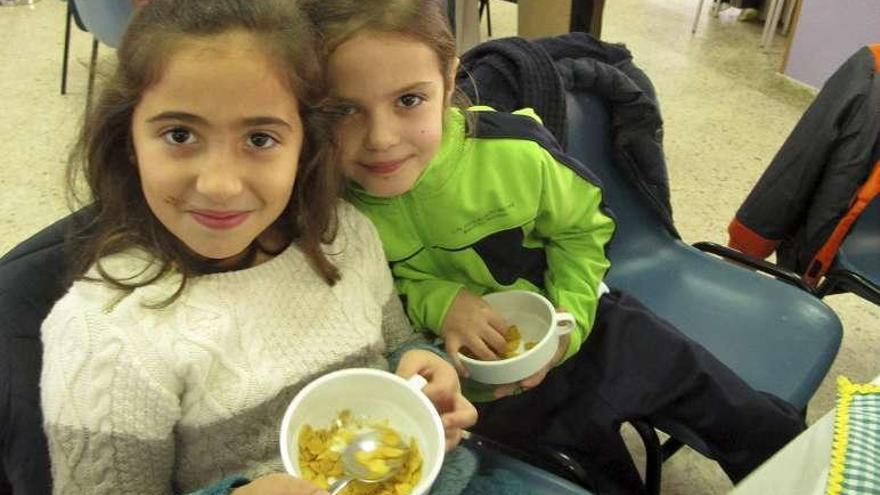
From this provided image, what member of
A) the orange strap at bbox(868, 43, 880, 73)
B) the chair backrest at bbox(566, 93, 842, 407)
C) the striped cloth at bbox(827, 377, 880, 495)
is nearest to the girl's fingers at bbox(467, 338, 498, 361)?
the striped cloth at bbox(827, 377, 880, 495)

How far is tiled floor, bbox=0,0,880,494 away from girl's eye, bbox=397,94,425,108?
110cm

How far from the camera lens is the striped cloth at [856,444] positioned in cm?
60

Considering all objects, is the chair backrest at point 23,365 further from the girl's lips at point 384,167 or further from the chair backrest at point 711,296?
the chair backrest at point 711,296

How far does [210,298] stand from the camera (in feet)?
2.68

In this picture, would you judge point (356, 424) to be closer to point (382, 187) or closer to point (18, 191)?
point (382, 187)

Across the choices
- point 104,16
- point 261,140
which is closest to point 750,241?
point 261,140

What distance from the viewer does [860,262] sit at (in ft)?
5.11

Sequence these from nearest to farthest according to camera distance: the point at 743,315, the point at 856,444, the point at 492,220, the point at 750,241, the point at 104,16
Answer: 1. the point at 856,444
2. the point at 492,220
3. the point at 743,315
4. the point at 750,241
5. the point at 104,16

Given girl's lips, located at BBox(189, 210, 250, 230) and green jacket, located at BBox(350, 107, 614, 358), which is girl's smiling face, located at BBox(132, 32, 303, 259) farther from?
green jacket, located at BBox(350, 107, 614, 358)

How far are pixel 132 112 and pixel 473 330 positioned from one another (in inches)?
20.2

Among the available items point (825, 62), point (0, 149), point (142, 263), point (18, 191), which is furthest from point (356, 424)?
point (825, 62)

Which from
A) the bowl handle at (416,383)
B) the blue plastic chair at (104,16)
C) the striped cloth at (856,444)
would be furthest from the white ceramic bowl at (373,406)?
the blue plastic chair at (104,16)

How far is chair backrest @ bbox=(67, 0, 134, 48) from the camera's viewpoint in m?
2.28

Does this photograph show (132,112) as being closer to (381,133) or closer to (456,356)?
(381,133)
